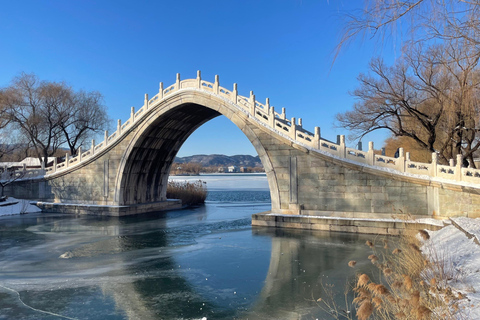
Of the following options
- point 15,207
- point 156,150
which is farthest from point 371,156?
point 15,207

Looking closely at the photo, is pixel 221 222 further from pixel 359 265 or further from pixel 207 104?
pixel 359 265

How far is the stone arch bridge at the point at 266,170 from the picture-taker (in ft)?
49.4

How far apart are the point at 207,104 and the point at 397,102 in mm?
10991

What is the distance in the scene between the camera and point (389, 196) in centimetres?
1563

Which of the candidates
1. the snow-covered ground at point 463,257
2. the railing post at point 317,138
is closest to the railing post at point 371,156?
the railing post at point 317,138

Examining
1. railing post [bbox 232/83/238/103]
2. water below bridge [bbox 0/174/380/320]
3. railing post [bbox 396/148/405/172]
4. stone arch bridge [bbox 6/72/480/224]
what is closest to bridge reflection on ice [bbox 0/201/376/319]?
water below bridge [bbox 0/174/380/320]

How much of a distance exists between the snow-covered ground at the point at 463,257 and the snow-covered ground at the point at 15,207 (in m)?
27.2

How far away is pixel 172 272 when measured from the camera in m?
10.1

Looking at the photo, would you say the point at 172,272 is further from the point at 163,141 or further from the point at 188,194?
the point at 188,194

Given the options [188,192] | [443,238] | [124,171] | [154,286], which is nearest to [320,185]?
[443,238]

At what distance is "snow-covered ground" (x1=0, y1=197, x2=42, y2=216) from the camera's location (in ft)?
84.7

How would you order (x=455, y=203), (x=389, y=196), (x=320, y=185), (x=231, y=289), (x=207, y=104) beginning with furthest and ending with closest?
(x=207, y=104), (x=320, y=185), (x=389, y=196), (x=455, y=203), (x=231, y=289)

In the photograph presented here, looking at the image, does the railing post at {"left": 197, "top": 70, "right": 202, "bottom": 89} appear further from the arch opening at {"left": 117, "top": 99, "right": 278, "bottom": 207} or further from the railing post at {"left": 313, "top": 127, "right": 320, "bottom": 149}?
the railing post at {"left": 313, "top": 127, "right": 320, "bottom": 149}

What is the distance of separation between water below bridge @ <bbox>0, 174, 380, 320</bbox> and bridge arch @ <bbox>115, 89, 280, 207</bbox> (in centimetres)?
559
